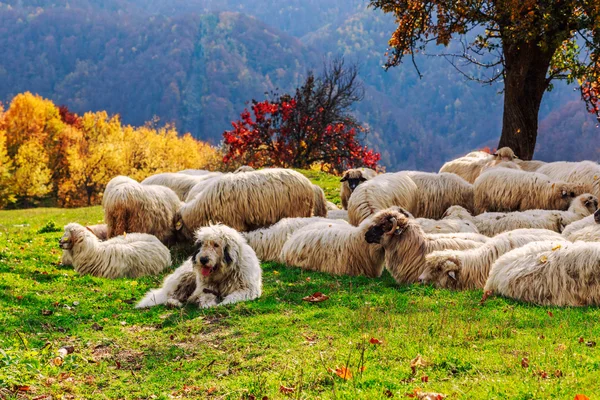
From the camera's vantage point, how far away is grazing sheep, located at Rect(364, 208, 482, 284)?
9508 mm

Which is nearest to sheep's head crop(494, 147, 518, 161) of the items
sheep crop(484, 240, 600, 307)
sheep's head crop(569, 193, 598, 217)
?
sheep's head crop(569, 193, 598, 217)

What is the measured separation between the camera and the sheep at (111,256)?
10.7 metres

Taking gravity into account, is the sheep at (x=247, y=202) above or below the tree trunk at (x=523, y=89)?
below

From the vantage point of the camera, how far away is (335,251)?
1049cm

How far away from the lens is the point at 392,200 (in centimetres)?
1277

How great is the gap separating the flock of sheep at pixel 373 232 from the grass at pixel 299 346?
0.48 metres

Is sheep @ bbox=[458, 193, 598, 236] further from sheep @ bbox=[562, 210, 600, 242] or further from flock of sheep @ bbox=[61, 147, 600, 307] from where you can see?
sheep @ bbox=[562, 210, 600, 242]

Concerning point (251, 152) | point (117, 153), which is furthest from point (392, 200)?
point (117, 153)

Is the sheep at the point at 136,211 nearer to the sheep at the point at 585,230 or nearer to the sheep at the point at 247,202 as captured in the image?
the sheep at the point at 247,202

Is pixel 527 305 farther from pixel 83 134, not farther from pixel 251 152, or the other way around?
pixel 83 134

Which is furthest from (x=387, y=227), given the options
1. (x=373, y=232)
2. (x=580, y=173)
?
(x=580, y=173)

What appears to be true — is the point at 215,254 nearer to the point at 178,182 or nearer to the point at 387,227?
the point at 387,227

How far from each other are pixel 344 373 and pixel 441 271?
13.8ft

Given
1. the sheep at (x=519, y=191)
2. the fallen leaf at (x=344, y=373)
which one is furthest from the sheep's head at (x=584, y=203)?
the fallen leaf at (x=344, y=373)
